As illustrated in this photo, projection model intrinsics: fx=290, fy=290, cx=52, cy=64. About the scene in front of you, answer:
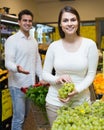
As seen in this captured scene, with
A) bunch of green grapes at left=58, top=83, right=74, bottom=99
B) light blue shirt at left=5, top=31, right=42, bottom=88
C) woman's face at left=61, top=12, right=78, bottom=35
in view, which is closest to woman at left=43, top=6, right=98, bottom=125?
woman's face at left=61, top=12, right=78, bottom=35

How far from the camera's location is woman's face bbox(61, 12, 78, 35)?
212 centimetres

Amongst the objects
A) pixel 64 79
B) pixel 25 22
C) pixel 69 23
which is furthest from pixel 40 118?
pixel 25 22

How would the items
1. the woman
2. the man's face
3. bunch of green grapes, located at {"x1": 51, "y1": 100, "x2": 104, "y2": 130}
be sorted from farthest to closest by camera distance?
the man's face
the woman
bunch of green grapes, located at {"x1": 51, "y1": 100, "x2": 104, "y2": 130}

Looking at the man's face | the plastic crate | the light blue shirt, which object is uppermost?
the man's face

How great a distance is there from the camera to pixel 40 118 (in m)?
2.17

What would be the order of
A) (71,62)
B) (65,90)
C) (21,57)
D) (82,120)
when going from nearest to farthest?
(82,120) → (65,90) → (71,62) → (21,57)

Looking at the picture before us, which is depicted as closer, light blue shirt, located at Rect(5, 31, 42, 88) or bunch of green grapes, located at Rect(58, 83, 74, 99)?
bunch of green grapes, located at Rect(58, 83, 74, 99)

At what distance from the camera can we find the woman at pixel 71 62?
6.89 feet

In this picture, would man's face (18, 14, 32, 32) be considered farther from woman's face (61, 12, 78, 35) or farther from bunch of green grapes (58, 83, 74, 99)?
bunch of green grapes (58, 83, 74, 99)

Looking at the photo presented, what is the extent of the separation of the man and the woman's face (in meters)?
1.21

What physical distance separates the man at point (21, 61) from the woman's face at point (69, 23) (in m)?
1.21

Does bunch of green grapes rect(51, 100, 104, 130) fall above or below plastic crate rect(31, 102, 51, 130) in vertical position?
above

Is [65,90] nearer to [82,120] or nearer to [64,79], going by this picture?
[64,79]

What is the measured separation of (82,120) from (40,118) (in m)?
0.86
